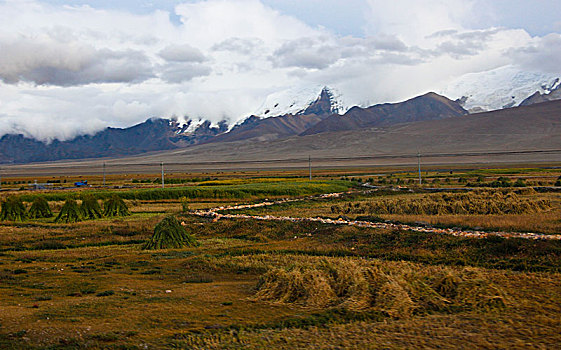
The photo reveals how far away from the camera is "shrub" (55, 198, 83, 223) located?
27.9 meters

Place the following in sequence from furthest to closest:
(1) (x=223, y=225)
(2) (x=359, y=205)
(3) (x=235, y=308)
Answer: (2) (x=359, y=205)
(1) (x=223, y=225)
(3) (x=235, y=308)

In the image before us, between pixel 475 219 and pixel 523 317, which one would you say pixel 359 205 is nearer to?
pixel 475 219

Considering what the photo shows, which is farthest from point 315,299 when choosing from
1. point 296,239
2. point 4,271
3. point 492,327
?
point 296,239


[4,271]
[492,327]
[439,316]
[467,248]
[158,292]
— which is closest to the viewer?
[492,327]

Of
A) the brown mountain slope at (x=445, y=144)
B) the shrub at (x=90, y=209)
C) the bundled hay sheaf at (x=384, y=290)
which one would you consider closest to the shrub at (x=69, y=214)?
the shrub at (x=90, y=209)

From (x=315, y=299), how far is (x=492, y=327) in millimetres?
3154

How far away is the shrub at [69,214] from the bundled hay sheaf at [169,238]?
12047 millimetres

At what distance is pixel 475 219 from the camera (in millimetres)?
20094

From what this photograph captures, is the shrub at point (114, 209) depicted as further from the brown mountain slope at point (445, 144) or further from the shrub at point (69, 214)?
the brown mountain slope at point (445, 144)

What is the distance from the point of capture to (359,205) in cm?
2981

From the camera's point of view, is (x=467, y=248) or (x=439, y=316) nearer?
(x=439, y=316)

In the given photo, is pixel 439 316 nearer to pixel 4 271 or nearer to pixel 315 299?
pixel 315 299

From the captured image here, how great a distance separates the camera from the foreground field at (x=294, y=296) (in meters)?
7.52

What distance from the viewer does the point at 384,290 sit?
9.38 m
